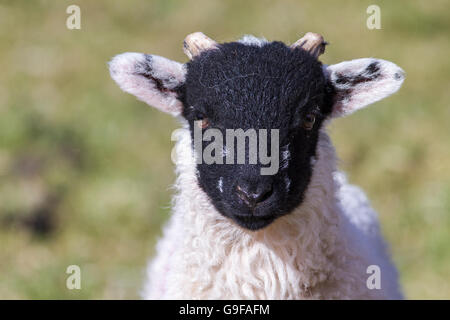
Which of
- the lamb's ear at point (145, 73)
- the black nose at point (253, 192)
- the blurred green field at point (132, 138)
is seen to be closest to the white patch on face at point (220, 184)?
the black nose at point (253, 192)

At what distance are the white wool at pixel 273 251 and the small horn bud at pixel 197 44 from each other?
515 millimetres

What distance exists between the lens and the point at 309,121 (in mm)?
3881

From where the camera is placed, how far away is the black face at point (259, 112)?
11.8 ft

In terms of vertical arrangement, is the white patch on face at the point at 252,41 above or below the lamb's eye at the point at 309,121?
above

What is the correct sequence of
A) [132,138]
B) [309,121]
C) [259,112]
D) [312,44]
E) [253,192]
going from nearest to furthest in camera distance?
[253,192], [259,112], [309,121], [312,44], [132,138]

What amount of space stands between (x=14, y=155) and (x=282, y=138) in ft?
17.7

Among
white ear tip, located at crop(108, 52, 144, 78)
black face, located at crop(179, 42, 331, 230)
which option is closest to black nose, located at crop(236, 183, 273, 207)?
black face, located at crop(179, 42, 331, 230)

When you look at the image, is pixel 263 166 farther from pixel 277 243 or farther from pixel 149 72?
pixel 149 72

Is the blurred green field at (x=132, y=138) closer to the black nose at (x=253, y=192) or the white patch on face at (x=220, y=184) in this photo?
the white patch on face at (x=220, y=184)

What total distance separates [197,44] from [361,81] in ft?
3.33

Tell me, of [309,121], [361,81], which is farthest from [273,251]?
[361,81]

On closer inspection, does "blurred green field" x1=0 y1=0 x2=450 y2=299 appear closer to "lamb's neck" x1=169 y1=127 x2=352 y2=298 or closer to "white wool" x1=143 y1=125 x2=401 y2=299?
"white wool" x1=143 y1=125 x2=401 y2=299

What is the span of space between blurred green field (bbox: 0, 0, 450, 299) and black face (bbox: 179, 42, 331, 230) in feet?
10.2

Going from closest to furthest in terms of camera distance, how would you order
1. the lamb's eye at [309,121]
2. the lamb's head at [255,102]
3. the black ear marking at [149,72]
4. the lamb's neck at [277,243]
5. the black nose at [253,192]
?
the black nose at [253,192], the lamb's head at [255,102], the lamb's eye at [309,121], the lamb's neck at [277,243], the black ear marking at [149,72]
